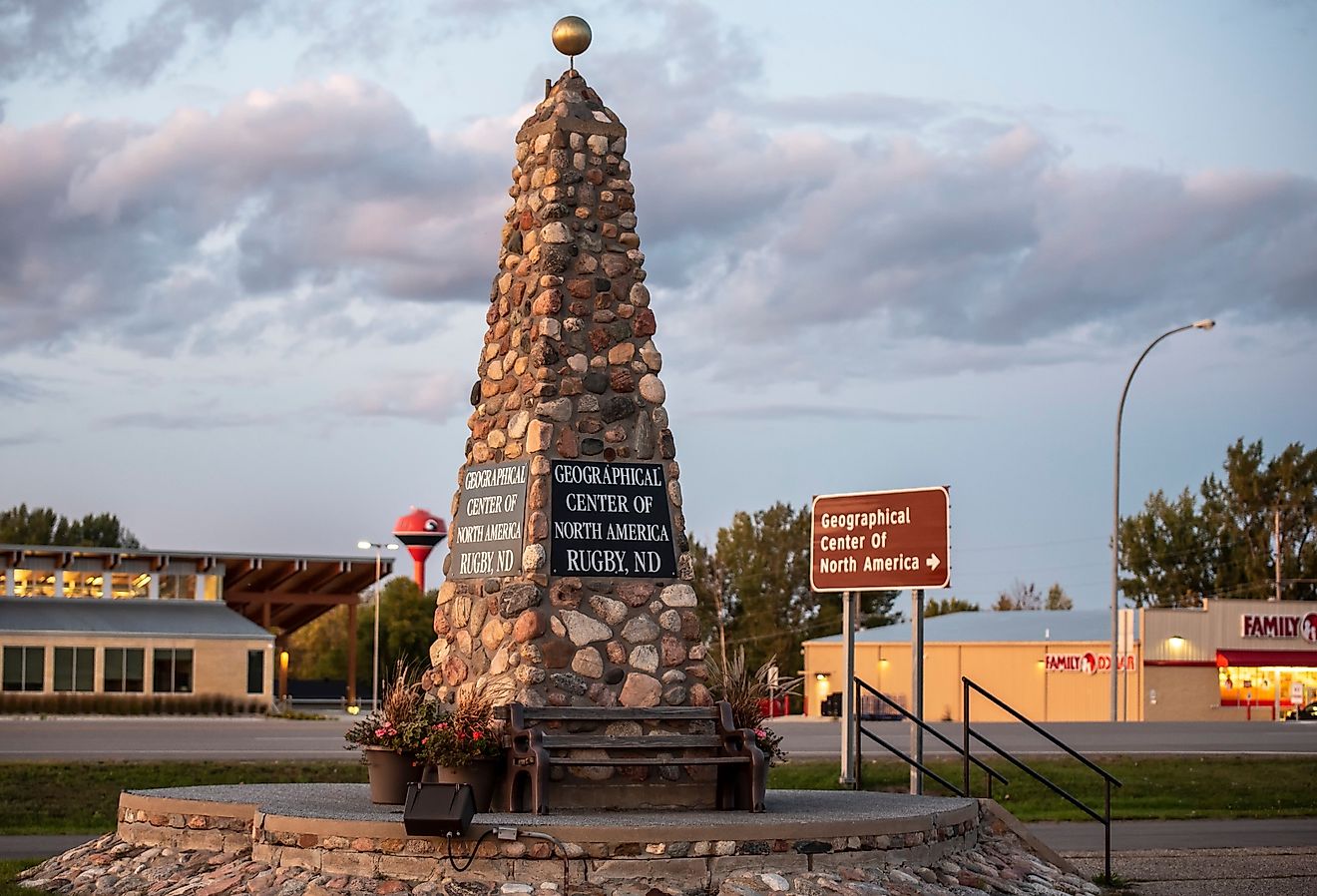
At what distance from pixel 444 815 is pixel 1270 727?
3257cm

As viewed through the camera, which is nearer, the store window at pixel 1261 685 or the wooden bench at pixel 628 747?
the wooden bench at pixel 628 747

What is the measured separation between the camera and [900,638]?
67438 millimetres

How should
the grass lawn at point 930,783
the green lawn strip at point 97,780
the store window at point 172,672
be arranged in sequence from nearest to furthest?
1. the green lawn strip at point 97,780
2. the grass lawn at point 930,783
3. the store window at point 172,672

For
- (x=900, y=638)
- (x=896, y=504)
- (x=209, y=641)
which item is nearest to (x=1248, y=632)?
(x=900, y=638)

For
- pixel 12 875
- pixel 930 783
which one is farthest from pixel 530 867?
pixel 930 783

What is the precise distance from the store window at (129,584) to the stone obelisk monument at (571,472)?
164ft

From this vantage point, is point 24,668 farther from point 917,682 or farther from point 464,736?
point 464,736

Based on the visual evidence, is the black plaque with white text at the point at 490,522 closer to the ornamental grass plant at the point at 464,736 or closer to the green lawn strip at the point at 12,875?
the ornamental grass plant at the point at 464,736

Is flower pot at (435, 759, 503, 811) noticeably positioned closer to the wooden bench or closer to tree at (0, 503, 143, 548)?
the wooden bench

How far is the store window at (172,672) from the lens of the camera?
2272 inches

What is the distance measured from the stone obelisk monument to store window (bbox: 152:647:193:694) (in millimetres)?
45971

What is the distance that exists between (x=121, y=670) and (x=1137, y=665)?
3529 centimetres

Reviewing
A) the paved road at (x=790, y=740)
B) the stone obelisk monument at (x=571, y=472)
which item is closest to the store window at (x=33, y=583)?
the paved road at (x=790, y=740)

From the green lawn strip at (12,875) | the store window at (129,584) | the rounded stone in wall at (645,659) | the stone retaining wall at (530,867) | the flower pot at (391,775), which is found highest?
the store window at (129,584)
